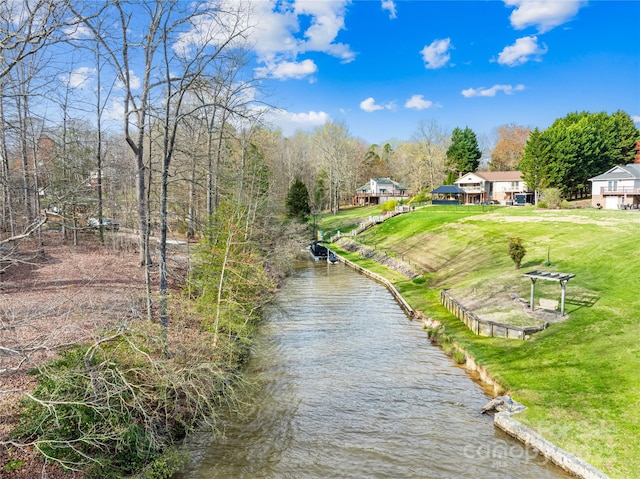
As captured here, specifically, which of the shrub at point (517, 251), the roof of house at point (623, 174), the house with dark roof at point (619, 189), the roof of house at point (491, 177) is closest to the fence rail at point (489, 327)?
the shrub at point (517, 251)

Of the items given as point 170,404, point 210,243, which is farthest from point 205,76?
point 170,404

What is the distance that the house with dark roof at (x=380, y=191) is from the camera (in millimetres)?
86387

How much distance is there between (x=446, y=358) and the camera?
17797mm

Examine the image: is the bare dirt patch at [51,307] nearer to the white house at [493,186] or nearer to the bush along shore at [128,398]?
the bush along shore at [128,398]

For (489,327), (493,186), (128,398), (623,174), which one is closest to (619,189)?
(623,174)

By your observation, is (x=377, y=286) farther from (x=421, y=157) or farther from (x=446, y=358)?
(x=421, y=157)

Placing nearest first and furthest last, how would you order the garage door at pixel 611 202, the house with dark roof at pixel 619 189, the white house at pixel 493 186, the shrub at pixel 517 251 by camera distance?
1. the shrub at pixel 517 251
2. the house with dark roof at pixel 619 189
3. the garage door at pixel 611 202
4. the white house at pixel 493 186

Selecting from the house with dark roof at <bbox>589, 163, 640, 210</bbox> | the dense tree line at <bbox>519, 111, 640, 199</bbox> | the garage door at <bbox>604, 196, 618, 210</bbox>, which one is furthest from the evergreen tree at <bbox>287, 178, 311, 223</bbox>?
the garage door at <bbox>604, 196, 618, 210</bbox>

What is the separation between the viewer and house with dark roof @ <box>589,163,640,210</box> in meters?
51.9

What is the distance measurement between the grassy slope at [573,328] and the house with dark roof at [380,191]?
4750 centimetres

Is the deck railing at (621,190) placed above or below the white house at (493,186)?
below

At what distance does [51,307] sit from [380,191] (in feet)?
267

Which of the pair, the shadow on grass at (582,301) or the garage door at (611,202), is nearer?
the shadow on grass at (582,301)

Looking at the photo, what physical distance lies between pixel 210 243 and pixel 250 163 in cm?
1626
